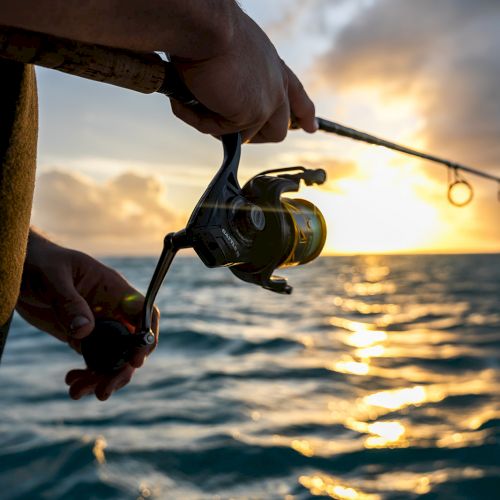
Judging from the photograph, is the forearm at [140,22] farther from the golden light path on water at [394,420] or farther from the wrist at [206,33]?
the golden light path on water at [394,420]

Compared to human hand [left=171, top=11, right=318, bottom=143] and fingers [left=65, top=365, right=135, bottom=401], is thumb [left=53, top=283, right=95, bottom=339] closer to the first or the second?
fingers [left=65, top=365, right=135, bottom=401]

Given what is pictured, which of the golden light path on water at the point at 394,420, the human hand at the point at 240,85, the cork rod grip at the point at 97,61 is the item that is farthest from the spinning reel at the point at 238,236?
the golden light path on water at the point at 394,420

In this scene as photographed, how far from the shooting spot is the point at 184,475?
5.00 meters

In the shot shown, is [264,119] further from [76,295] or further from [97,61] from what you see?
[76,295]

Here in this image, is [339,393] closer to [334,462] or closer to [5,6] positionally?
[334,462]

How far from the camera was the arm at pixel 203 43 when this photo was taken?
102 centimetres

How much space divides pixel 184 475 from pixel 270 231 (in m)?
3.87

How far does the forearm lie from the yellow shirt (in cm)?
42

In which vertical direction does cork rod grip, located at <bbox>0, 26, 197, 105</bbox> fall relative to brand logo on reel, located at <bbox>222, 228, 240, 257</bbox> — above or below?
above

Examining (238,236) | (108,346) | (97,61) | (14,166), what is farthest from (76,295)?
(97,61)

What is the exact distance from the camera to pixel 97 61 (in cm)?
128

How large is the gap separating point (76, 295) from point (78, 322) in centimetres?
13

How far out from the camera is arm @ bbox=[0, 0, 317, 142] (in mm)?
1022

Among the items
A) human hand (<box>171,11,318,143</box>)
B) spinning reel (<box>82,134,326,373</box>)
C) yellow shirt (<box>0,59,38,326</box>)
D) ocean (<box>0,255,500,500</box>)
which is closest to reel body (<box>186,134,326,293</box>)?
spinning reel (<box>82,134,326,373</box>)
